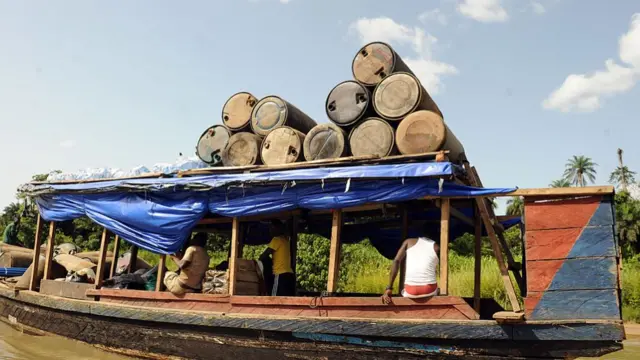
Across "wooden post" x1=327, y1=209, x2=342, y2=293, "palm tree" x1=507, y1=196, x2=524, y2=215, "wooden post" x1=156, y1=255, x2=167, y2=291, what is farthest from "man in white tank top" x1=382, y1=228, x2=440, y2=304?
"palm tree" x1=507, y1=196, x2=524, y2=215

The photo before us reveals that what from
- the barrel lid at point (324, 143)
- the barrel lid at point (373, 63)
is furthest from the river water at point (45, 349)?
the barrel lid at point (373, 63)

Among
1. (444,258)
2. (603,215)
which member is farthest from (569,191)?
(444,258)

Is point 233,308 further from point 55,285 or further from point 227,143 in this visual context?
point 55,285

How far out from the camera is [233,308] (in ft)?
18.9

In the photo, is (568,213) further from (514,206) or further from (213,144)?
(514,206)

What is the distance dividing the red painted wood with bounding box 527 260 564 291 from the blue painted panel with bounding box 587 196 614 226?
430 millimetres

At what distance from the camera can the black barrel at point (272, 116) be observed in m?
6.88

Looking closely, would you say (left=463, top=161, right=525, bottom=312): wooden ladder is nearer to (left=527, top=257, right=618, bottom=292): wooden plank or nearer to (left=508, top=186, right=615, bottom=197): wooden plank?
(left=527, top=257, right=618, bottom=292): wooden plank

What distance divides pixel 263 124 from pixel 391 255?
10.0ft

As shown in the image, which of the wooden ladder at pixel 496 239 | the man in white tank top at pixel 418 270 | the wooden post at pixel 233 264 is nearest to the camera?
the man in white tank top at pixel 418 270

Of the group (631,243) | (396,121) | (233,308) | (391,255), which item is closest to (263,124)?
(396,121)

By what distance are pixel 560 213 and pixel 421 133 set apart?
1.63 meters

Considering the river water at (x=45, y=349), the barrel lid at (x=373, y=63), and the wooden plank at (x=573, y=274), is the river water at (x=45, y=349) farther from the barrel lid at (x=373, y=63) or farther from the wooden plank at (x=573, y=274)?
the wooden plank at (x=573, y=274)

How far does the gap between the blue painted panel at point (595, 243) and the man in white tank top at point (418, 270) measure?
3.95ft
